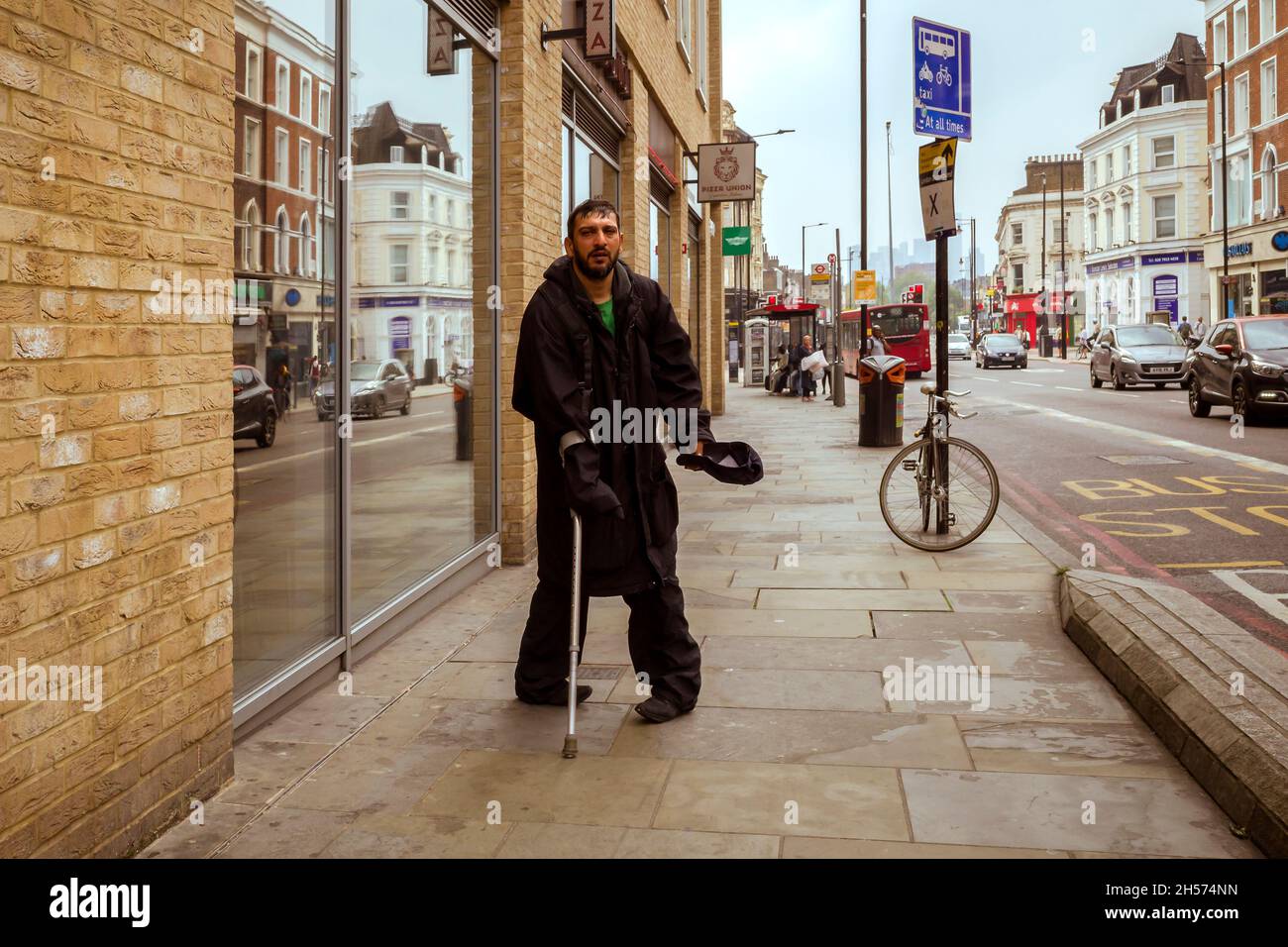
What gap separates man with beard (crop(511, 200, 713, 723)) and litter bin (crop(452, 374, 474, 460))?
8.18 ft

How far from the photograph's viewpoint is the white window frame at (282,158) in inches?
186

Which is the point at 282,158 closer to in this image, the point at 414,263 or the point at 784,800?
the point at 414,263

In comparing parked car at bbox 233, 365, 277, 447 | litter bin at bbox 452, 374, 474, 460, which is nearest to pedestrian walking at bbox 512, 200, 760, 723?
parked car at bbox 233, 365, 277, 447

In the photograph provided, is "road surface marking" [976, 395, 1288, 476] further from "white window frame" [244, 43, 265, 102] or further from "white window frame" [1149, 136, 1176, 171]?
"white window frame" [1149, 136, 1176, 171]

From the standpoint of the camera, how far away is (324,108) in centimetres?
517

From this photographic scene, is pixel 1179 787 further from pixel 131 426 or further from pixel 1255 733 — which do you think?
pixel 131 426

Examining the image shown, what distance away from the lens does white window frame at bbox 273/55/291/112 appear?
15.5 ft

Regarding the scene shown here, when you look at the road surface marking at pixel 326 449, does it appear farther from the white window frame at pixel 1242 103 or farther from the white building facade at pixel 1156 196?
the white building facade at pixel 1156 196

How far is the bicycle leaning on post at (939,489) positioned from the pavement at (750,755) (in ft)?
4.94

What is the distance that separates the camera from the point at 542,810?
12.1 feet

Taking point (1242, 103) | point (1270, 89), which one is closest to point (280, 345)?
point (1270, 89)

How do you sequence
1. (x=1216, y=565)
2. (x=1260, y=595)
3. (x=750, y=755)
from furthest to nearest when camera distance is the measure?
(x=1216, y=565)
(x=1260, y=595)
(x=750, y=755)

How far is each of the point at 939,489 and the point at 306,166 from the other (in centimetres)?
498

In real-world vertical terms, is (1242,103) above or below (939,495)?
above
